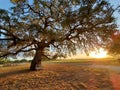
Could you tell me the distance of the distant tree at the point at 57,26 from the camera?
22.5 meters

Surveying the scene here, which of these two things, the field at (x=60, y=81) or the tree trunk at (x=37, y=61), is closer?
the field at (x=60, y=81)

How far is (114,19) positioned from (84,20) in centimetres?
266

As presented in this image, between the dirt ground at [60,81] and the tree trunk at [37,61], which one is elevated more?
the tree trunk at [37,61]

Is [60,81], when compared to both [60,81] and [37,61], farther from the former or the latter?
[37,61]

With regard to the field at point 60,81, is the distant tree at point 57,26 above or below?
above

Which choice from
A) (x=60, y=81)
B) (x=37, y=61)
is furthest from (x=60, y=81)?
(x=37, y=61)

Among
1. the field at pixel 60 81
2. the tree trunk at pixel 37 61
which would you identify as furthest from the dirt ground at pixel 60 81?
the tree trunk at pixel 37 61

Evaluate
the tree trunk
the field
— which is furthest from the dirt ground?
the tree trunk

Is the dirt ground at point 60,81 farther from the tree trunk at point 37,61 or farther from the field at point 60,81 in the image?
the tree trunk at point 37,61

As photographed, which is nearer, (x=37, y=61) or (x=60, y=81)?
(x=60, y=81)

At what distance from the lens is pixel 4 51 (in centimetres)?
2525

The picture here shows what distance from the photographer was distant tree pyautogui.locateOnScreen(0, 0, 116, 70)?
2245 cm

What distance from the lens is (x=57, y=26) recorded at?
78.2 feet

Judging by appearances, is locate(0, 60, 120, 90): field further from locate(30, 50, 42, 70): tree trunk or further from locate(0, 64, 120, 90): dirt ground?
locate(30, 50, 42, 70): tree trunk
